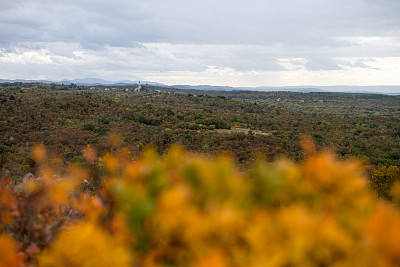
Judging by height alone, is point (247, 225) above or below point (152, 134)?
above

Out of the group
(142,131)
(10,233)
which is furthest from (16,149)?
(10,233)

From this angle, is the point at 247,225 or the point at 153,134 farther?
the point at 153,134

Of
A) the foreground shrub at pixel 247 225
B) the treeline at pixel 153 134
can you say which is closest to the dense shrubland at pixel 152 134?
the treeline at pixel 153 134

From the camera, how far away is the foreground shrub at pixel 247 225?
1.58 metres

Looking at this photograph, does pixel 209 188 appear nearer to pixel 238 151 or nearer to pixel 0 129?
pixel 238 151

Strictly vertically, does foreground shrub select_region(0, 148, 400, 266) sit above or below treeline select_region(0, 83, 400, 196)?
above

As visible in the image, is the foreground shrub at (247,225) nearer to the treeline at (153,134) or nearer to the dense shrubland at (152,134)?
the treeline at (153,134)

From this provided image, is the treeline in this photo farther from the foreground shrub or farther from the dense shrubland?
the foreground shrub

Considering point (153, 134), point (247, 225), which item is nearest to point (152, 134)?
point (153, 134)

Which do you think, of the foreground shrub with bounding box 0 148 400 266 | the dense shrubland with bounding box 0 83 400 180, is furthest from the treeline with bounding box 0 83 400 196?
the foreground shrub with bounding box 0 148 400 266

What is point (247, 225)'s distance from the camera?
1798 mm

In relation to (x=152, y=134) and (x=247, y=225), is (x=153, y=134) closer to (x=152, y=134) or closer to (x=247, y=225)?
(x=152, y=134)

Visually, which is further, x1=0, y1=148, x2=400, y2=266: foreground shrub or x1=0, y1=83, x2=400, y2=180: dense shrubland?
x1=0, y1=83, x2=400, y2=180: dense shrubland

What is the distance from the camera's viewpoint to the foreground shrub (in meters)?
1.58
